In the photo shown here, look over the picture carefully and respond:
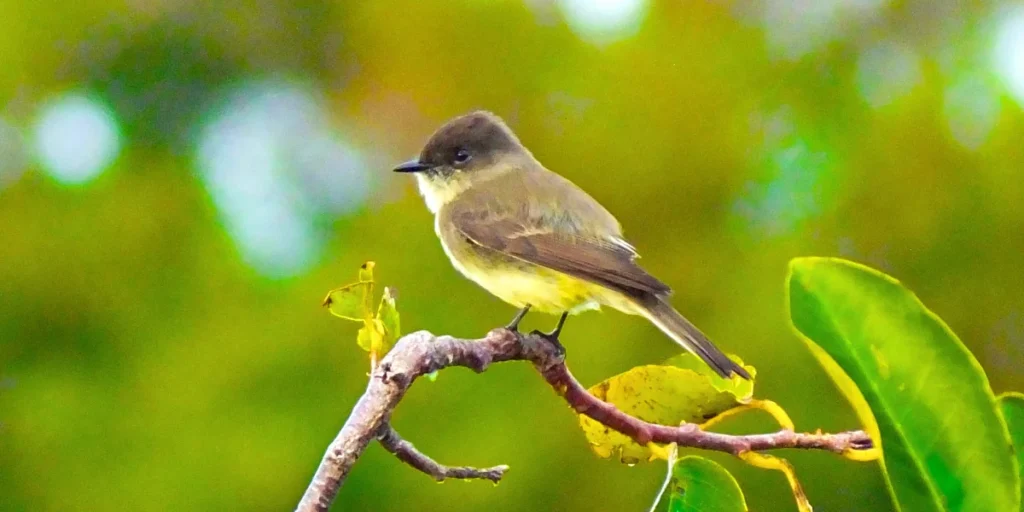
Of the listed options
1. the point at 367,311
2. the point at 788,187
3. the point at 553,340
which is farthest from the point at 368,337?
the point at 788,187

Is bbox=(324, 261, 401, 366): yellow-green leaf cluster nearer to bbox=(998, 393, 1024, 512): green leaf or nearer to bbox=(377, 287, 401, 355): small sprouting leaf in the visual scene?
bbox=(377, 287, 401, 355): small sprouting leaf

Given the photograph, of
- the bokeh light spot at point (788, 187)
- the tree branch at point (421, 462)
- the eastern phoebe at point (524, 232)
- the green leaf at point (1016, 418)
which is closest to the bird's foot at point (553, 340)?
the eastern phoebe at point (524, 232)

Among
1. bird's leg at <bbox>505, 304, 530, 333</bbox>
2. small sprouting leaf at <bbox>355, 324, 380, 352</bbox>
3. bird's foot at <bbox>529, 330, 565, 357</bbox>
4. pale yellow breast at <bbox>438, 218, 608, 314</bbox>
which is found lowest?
small sprouting leaf at <bbox>355, 324, 380, 352</bbox>

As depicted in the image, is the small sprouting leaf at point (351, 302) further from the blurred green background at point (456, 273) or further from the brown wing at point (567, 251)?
the blurred green background at point (456, 273)

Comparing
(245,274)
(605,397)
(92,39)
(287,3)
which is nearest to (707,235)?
(245,274)

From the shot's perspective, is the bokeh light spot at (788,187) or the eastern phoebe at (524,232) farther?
the bokeh light spot at (788,187)

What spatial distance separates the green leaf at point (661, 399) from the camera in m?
0.60

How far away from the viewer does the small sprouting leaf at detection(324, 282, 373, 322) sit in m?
0.51

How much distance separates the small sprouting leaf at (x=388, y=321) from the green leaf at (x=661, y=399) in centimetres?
15

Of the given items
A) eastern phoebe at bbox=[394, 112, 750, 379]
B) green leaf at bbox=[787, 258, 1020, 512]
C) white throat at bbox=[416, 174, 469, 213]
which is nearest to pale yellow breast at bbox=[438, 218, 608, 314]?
eastern phoebe at bbox=[394, 112, 750, 379]

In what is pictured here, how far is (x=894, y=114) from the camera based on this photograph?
2084 millimetres

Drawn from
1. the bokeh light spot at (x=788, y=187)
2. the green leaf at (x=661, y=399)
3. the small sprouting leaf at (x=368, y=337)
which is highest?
the bokeh light spot at (x=788, y=187)

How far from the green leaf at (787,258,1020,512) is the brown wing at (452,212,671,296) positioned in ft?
1.38

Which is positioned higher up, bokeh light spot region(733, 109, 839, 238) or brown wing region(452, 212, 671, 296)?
bokeh light spot region(733, 109, 839, 238)
